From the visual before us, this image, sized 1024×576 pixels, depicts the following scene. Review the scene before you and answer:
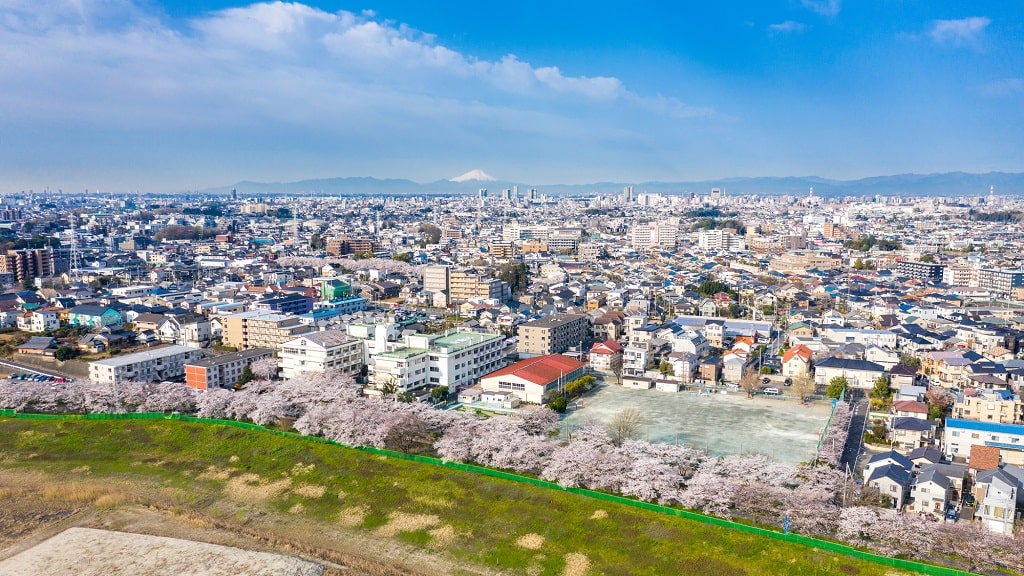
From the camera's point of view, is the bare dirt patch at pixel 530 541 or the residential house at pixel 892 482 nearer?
the bare dirt patch at pixel 530 541

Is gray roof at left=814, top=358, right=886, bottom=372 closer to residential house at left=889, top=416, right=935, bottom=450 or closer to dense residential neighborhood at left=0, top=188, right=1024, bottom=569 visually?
dense residential neighborhood at left=0, top=188, right=1024, bottom=569

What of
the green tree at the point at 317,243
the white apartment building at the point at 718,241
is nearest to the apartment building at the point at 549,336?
the green tree at the point at 317,243

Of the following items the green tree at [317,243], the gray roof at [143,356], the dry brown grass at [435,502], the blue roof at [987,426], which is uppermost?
the green tree at [317,243]

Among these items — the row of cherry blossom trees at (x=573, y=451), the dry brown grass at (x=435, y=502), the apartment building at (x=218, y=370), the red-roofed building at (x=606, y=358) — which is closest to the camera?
the row of cherry blossom trees at (x=573, y=451)

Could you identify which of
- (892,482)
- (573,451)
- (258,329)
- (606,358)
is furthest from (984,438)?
(258,329)

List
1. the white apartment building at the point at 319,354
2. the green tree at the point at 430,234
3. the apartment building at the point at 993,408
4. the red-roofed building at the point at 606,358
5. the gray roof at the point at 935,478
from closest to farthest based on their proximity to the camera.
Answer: the gray roof at the point at 935,478 → the apartment building at the point at 993,408 → the white apartment building at the point at 319,354 → the red-roofed building at the point at 606,358 → the green tree at the point at 430,234

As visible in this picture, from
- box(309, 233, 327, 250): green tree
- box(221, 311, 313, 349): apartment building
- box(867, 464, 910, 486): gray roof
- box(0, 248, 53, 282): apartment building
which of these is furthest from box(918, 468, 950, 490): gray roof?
box(309, 233, 327, 250): green tree

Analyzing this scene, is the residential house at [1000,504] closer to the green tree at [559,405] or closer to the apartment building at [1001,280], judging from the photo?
the green tree at [559,405]

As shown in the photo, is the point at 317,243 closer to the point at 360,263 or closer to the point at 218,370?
the point at 360,263
